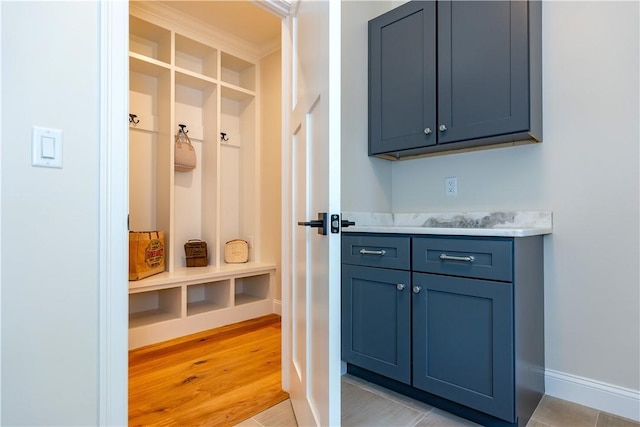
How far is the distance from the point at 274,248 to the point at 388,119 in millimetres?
1721

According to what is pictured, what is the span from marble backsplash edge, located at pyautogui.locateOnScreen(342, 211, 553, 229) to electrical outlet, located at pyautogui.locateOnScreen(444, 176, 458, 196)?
0.13m

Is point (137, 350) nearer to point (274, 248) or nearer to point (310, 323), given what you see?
point (274, 248)

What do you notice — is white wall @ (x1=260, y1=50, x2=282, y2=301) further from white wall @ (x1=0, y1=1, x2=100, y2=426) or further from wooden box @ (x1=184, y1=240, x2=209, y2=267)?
white wall @ (x1=0, y1=1, x2=100, y2=426)

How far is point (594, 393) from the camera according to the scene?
5.41ft

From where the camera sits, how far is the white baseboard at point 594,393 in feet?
5.12

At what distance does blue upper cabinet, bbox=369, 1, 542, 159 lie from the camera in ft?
5.54

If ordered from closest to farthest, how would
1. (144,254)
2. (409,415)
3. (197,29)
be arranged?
(409,415)
(144,254)
(197,29)

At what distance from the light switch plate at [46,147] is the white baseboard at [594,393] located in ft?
7.42

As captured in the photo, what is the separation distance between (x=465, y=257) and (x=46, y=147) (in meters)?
1.52

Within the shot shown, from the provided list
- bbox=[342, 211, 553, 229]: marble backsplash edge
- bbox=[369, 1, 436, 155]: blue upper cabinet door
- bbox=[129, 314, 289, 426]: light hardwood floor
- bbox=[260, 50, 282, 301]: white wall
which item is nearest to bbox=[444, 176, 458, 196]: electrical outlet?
bbox=[342, 211, 553, 229]: marble backsplash edge

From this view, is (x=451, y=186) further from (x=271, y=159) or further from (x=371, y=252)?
(x=271, y=159)

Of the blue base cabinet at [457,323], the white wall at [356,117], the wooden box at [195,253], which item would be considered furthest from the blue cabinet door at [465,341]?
the wooden box at [195,253]

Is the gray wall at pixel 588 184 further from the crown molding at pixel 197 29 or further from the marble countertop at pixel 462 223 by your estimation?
the crown molding at pixel 197 29

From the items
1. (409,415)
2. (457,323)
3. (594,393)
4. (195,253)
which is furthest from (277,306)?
(594,393)
